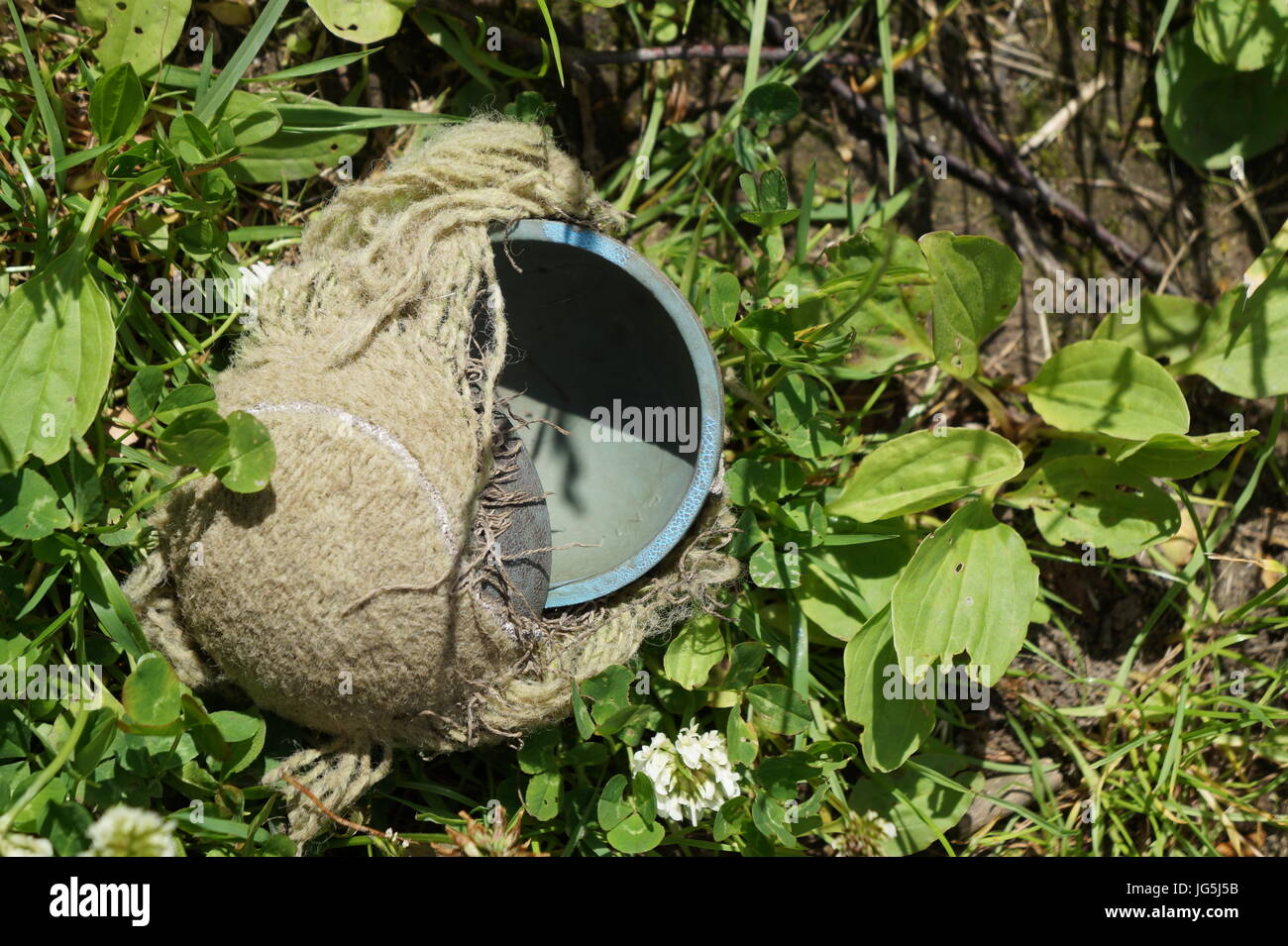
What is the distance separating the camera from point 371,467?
1410 mm

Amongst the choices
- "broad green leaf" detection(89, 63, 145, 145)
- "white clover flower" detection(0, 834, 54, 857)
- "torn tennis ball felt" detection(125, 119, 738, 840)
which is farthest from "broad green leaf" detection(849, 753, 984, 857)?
"broad green leaf" detection(89, 63, 145, 145)

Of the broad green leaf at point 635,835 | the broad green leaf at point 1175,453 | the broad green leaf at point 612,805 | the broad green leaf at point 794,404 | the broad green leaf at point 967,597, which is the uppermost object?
the broad green leaf at point 794,404

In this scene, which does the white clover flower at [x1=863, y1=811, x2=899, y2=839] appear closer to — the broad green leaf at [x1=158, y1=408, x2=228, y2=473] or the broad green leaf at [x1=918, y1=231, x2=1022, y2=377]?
the broad green leaf at [x1=918, y1=231, x2=1022, y2=377]

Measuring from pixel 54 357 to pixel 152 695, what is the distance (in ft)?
1.69

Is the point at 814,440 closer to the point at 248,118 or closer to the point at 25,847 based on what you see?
the point at 248,118

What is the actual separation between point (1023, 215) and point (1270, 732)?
1.10 metres

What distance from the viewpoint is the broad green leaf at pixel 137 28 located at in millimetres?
1643

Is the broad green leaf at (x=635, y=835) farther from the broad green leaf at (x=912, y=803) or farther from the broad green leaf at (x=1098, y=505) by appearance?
the broad green leaf at (x=1098, y=505)

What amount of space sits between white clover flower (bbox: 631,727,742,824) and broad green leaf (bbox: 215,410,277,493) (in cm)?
73

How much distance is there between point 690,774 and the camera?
5.36ft

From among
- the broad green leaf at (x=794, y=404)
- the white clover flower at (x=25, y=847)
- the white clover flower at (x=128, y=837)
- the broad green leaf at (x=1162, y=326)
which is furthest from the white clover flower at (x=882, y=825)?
the white clover flower at (x=25, y=847)

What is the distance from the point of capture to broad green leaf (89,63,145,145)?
59.7 inches

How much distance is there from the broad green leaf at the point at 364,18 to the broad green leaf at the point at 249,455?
0.69 meters

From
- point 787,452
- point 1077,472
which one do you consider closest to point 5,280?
point 787,452
